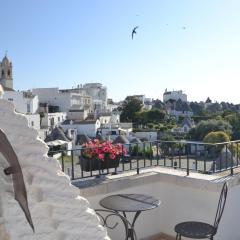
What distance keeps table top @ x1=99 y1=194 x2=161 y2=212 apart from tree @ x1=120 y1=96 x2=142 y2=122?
7582 centimetres

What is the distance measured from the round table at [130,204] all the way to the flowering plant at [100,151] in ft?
2.03

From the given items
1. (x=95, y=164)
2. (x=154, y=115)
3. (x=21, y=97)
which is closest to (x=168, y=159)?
(x=95, y=164)

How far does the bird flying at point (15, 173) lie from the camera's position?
171 cm

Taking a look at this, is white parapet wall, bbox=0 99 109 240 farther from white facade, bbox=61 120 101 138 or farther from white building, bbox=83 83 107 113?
white building, bbox=83 83 107 113

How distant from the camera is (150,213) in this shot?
496 cm

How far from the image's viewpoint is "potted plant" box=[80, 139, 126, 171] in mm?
4508

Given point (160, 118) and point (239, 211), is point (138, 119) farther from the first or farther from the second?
point (239, 211)

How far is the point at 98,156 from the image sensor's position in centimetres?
450

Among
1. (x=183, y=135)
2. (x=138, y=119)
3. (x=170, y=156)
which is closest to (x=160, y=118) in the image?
(x=138, y=119)

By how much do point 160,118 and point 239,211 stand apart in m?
75.1

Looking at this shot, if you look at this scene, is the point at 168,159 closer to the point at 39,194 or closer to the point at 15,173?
the point at 39,194

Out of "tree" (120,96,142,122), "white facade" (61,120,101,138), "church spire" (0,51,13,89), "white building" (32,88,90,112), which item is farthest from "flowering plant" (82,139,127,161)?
"tree" (120,96,142,122)

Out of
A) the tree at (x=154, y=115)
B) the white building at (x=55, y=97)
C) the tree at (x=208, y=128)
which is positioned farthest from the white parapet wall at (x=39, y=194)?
the white building at (x=55, y=97)

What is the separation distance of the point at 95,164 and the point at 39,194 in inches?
106
